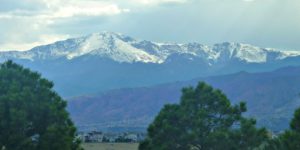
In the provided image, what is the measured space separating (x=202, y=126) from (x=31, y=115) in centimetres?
1328

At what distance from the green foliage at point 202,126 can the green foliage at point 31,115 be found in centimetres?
727

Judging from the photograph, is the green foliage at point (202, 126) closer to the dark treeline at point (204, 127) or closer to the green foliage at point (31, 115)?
the dark treeline at point (204, 127)

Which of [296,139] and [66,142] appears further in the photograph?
[66,142]

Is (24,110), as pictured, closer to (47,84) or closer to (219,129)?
(47,84)

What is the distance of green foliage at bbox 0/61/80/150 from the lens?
4941 cm

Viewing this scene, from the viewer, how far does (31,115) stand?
167ft

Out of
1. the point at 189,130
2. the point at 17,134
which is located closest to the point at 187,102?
the point at 189,130

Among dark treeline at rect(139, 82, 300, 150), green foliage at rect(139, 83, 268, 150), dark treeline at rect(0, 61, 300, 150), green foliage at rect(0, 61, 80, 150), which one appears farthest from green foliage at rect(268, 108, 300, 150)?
green foliage at rect(0, 61, 80, 150)

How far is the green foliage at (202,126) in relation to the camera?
168ft

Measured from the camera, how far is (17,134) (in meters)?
49.4

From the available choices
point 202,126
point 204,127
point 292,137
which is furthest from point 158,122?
point 292,137

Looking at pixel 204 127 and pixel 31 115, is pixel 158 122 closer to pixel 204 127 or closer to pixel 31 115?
pixel 204 127

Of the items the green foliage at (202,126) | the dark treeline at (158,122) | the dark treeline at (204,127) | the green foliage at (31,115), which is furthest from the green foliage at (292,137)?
the green foliage at (31,115)

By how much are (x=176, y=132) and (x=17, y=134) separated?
12.3 metres
